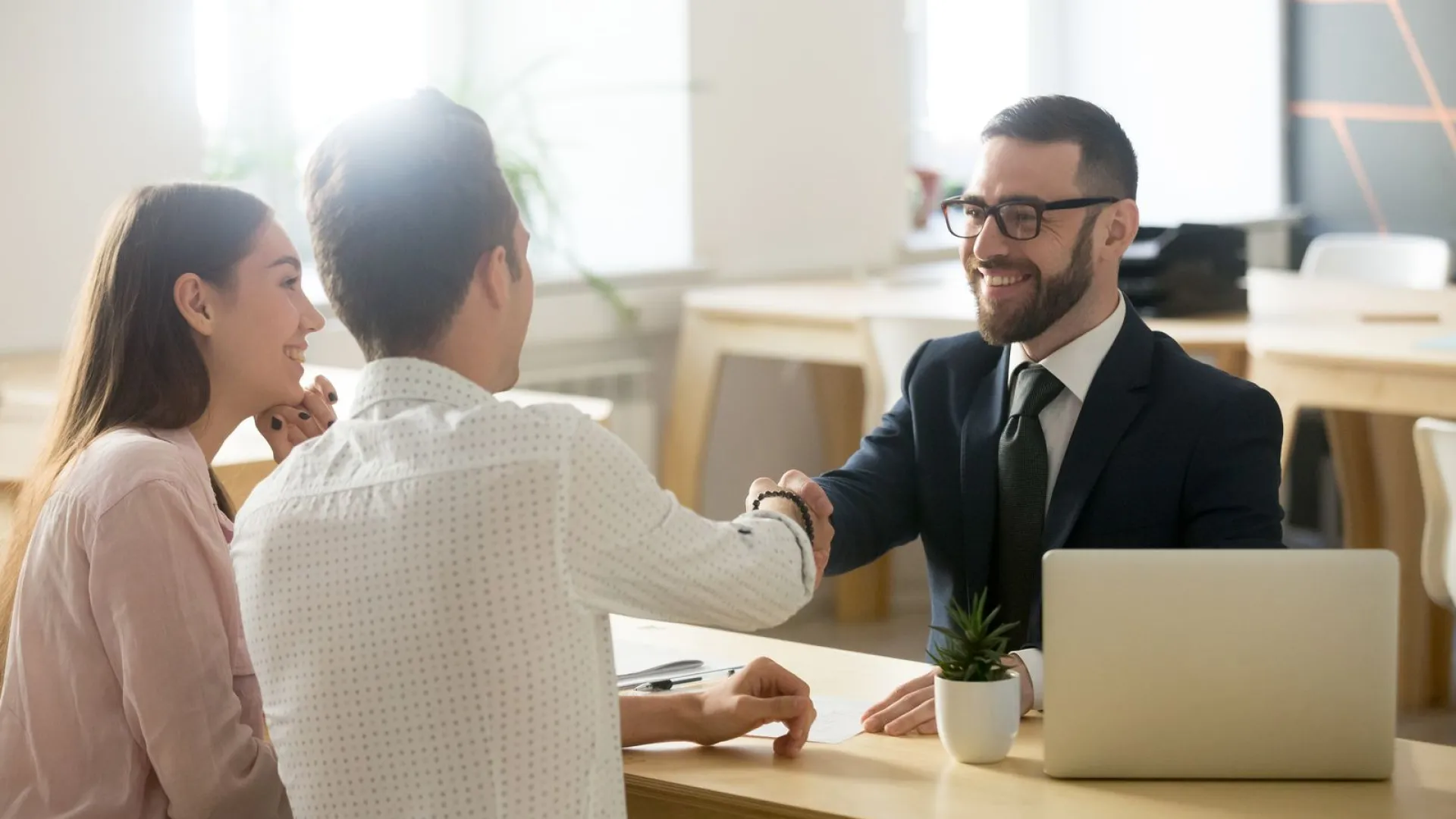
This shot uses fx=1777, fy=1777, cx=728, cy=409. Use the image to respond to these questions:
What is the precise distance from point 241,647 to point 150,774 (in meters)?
0.14

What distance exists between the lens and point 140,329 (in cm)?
180

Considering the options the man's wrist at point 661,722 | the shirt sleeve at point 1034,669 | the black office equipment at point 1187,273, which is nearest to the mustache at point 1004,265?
the shirt sleeve at point 1034,669

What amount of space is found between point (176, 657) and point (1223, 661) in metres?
0.93

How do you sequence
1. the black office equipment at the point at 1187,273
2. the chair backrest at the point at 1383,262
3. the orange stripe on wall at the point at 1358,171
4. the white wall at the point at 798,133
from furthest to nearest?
the orange stripe on wall at the point at 1358,171 → the chair backrest at the point at 1383,262 → the white wall at the point at 798,133 → the black office equipment at the point at 1187,273

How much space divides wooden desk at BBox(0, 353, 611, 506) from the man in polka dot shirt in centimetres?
64

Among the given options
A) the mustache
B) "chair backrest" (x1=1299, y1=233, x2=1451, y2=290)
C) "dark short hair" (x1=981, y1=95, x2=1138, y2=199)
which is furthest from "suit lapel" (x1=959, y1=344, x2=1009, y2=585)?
"chair backrest" (x1=1299, y1=233, x2=1451, y2=290)

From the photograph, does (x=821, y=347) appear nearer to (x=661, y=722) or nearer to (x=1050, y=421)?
(x=1050, y=421)

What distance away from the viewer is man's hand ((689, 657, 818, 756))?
1.63 meters

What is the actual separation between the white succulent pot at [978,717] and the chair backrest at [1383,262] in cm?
377

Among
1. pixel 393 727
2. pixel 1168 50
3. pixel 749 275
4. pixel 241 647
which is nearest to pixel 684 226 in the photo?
pixel 749 275

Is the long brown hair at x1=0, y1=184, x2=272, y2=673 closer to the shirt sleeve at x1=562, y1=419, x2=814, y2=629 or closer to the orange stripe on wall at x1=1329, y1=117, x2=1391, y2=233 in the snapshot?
the shirt sleeve at x1=562, y1=419, x2=814, y2=629

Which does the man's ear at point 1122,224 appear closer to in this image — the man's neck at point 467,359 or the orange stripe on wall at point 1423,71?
the man's neck at point 467,359

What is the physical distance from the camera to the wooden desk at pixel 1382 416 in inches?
125

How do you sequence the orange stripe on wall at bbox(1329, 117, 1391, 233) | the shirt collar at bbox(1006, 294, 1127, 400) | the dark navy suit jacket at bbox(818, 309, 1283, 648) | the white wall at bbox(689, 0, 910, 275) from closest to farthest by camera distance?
1. the dark navy suit jacket at bbox(818, 309, 1283, 648)
2. the shirt collar at bbox(1006, 294, 1127, 400)
3. the white wall at bbox(689, 0, 910, 275)
4. the orange stripe on wall at bbox(1329, 117, 1391, 233)
